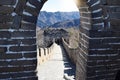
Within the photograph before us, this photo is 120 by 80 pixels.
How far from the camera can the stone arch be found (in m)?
4.31

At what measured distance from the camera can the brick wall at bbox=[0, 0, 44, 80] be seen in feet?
14.1

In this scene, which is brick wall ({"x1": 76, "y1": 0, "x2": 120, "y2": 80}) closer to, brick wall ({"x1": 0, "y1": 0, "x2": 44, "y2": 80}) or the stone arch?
the stone arch

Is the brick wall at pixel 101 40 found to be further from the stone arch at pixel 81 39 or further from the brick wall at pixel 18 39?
the brick wall at pixel 18 39

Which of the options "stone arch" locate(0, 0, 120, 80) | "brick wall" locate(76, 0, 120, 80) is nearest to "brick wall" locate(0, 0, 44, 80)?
"stone arch" locate(0, 0, 120, 80)

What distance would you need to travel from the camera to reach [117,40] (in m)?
4.98

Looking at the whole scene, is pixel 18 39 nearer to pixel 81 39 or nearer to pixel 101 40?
pixel 101 40

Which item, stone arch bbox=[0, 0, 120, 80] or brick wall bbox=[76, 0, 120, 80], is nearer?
stone arch bbox=[0, 0, 120, 80]

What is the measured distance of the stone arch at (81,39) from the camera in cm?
431

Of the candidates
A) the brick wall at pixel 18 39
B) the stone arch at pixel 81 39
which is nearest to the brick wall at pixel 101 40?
the stone arch at pixel 81 39

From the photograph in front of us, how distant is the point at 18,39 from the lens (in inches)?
172

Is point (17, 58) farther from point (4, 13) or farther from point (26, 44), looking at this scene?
point (4, 13)

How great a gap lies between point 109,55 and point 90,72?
17.3 inches

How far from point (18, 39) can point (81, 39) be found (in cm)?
158

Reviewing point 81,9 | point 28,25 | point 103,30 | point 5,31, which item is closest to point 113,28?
Result: point 103,30
